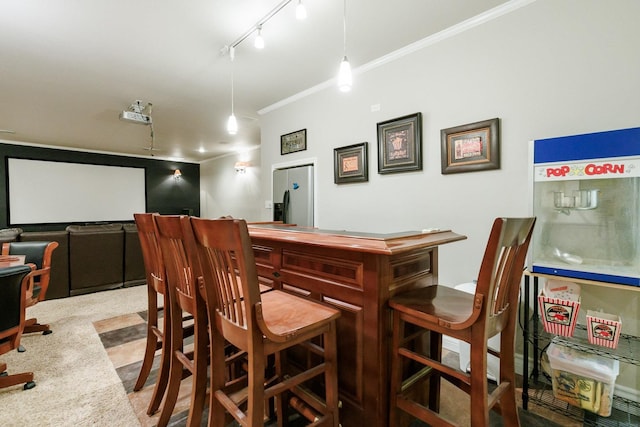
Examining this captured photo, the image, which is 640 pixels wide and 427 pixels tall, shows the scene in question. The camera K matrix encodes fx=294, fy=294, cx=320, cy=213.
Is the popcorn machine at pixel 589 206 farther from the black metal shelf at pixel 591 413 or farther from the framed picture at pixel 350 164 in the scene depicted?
the framed picture at pixel 350 164

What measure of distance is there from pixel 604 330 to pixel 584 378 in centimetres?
29

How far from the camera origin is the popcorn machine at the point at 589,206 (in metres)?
1.62

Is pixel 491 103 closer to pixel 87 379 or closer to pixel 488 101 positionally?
pixel 488 101

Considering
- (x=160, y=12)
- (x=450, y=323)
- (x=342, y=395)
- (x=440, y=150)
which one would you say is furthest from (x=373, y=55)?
(x=342, y=395)

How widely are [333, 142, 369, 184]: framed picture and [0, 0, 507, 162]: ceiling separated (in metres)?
0.89

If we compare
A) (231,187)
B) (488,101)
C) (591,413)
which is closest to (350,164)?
(488,101)

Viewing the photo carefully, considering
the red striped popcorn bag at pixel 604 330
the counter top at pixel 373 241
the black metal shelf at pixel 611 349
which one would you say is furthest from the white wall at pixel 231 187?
the red striped popcorn bag at pixel 604 330

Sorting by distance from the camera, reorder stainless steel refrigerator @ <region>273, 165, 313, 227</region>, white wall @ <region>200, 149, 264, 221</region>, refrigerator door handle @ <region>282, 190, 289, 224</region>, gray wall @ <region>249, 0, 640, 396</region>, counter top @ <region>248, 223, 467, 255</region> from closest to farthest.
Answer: counter top @ <region>248, 223, 467, 255</region> → gray wall @ <region>249, 0, 640, 396</region> → stainless steel refrigerator @ <region>273, 165, 313, 227</region> → refrigerator door handle @ <region>282, 190, 289, 224</region> → white wall @ <region>200, 149, 264, 221</region>

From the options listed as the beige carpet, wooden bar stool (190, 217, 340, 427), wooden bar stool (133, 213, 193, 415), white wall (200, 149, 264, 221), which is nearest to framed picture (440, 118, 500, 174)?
wooden bar stool (190, 217, 340, 427)

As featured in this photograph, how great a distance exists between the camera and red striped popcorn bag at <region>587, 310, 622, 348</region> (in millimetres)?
1625

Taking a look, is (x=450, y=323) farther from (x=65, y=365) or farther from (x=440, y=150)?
(x=65, y=365)

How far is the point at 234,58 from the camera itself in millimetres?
3006

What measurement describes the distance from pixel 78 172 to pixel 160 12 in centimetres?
703

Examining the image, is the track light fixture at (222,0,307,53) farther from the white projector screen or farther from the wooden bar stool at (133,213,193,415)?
the white projector screen
